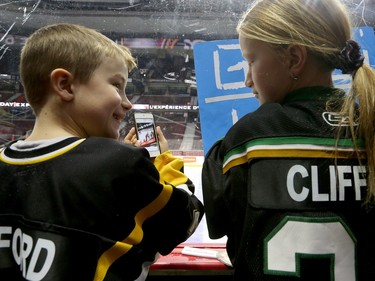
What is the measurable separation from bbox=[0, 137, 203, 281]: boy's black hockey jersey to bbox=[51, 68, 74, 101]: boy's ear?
9cm

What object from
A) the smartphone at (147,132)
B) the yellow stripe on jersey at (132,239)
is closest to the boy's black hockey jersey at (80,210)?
the yellow stripe on jersey at (132,239)

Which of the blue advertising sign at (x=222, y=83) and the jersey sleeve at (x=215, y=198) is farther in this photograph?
the blue advertising sign at (x=222, y=83)

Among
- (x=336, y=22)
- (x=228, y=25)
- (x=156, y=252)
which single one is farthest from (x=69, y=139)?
(x=228, y=25)

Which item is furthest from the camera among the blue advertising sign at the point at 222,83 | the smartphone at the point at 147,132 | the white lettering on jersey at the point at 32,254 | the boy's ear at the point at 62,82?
the blue advertising sign at the point at 222,83

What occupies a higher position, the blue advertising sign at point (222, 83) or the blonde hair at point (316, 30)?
the blonde hair at point (316, 30)

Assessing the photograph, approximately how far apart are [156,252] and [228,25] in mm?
720

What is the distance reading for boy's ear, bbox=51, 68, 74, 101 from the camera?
70 centimetres

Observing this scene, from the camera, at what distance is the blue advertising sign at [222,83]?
1.16 m

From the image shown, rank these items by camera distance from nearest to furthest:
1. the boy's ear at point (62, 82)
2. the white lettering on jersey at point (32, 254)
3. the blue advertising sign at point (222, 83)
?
the white lettering on jersey at point (32, 254)
the boy's ear at point (62, 82)
the blue advertising sign at point (222, 83)

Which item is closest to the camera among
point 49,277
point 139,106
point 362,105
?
point 49,277

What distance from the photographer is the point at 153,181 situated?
653 millimetres

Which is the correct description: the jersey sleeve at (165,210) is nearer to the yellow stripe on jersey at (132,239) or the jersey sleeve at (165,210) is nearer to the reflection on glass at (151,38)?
the yellow stripe on jersey at (132,239)

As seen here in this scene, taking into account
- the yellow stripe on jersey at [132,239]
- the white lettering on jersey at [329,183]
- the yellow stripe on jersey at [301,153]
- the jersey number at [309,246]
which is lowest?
the jersey number at [309,246]

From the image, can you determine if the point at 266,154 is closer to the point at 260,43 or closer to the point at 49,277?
the point at 260,43
